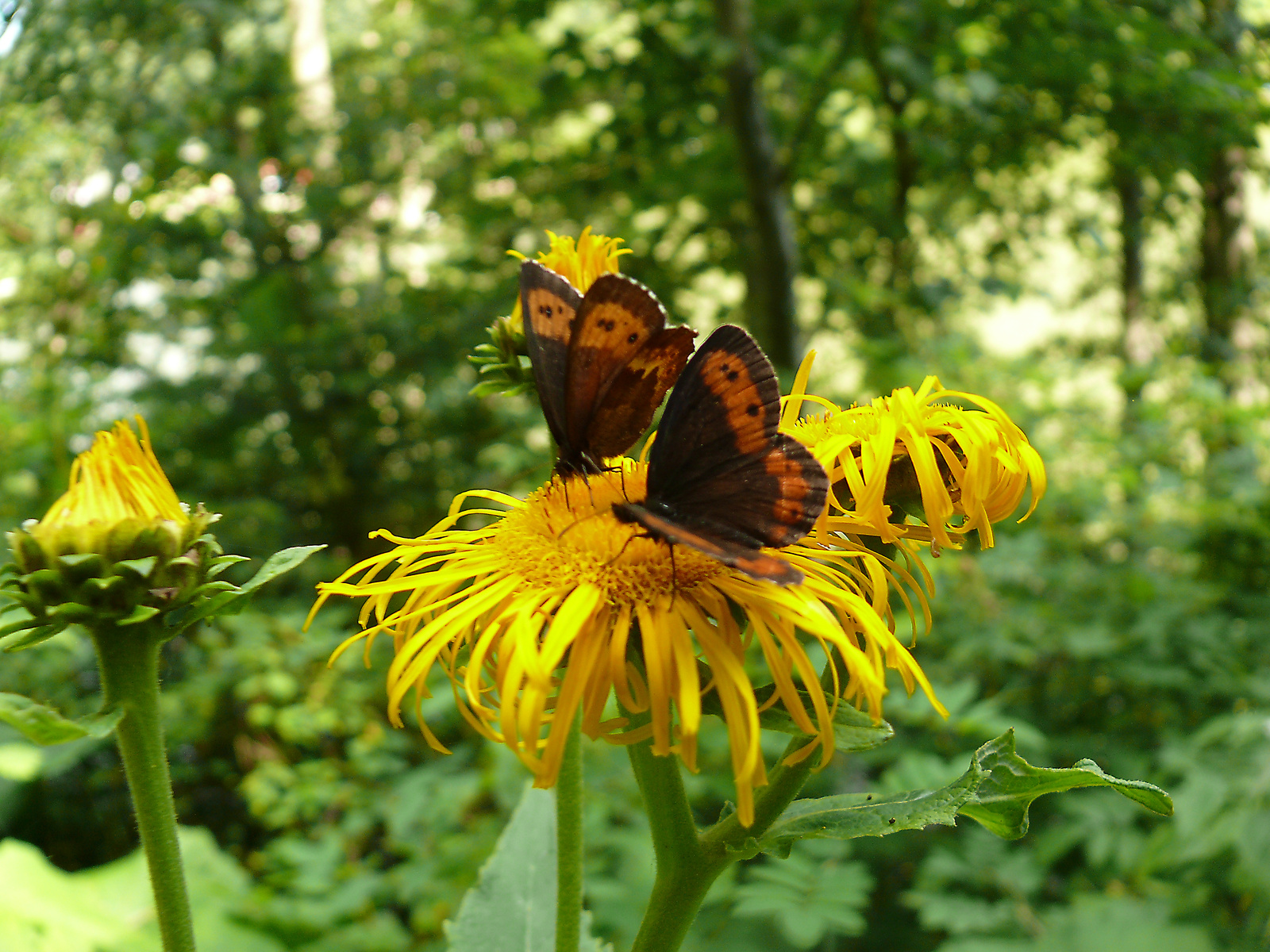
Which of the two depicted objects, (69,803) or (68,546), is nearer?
(68,546)

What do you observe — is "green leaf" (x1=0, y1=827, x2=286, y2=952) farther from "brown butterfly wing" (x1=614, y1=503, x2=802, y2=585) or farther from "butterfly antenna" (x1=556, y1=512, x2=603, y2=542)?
"brown butterfly wing" (x1=614, y1=503, x2=802, y2=585)

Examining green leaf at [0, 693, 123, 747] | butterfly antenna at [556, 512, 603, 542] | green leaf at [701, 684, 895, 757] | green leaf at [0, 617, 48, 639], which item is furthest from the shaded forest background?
butterfly antenna at [556, 512, 603, 542]

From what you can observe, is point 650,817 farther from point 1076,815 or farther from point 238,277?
point 238,277

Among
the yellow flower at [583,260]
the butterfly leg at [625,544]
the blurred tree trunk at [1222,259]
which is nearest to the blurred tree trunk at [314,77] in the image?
the yellow flower at [583,260]

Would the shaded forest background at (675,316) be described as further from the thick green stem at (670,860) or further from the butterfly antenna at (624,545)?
the butterfly antenna at (624,545)

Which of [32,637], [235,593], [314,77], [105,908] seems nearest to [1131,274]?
[314,77]

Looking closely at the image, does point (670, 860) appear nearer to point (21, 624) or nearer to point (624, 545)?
point (624, 545)

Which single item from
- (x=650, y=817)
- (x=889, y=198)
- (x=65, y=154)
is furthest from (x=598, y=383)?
(x=65, y=154)
